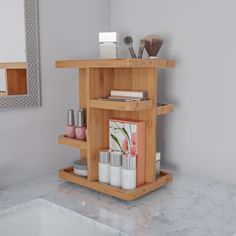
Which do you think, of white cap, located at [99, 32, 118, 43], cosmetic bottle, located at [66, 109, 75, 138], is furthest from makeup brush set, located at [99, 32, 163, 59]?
cosmetic bottle, located at [66, 109, 75, 138]

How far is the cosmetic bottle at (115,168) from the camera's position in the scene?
1.01 m

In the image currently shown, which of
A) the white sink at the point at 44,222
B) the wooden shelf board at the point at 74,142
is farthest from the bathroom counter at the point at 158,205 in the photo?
the wooden shelf board at the point at 74,142

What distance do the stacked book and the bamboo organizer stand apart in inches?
1.1

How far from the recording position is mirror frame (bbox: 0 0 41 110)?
1.09 metres

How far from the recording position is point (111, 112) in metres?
1.13

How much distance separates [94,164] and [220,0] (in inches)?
26.6

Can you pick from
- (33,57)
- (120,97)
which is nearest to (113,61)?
(120,97)

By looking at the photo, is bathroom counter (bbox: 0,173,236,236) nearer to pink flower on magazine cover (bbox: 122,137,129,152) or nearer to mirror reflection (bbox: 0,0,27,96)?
pink flower on magazine cover (bbox: 122,137,129,152)

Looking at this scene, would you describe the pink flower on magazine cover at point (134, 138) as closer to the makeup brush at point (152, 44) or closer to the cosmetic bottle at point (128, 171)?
the cosmetic bottle at point (128, 171)

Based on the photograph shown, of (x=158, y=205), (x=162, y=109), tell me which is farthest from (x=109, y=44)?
(x=158, y=205)

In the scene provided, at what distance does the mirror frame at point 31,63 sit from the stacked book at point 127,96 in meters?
0.27

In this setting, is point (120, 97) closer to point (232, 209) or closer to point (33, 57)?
point (33, 57)

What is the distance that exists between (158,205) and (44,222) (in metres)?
0.35

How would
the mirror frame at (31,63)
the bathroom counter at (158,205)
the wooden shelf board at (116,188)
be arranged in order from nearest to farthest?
the bathroom counter at (158,205)
the wooden shelf board at (116,188)
the mirror frame at (31,63)
